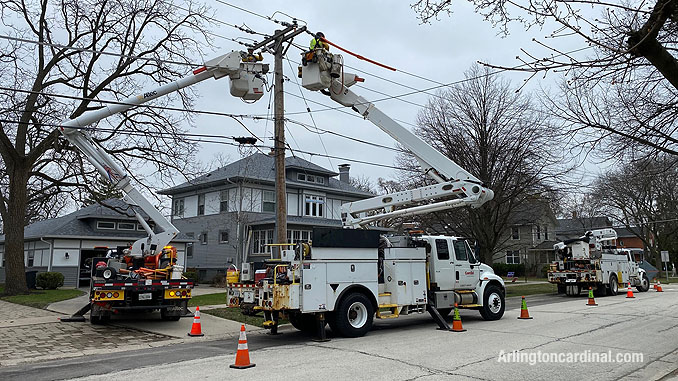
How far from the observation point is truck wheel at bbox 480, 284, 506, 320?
48.2 ft

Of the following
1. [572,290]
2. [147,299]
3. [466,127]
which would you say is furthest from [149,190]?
[572,290]

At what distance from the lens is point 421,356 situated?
9211 millimetres

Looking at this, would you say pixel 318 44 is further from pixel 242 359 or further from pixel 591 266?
pixel 591 266

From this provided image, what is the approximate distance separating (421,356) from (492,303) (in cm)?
645

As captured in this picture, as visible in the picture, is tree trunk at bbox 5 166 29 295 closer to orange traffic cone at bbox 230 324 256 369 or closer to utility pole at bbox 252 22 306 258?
utility pole at bbox 252 22 306 258

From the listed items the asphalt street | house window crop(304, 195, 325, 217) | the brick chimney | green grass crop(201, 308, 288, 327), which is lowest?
the asphalt street

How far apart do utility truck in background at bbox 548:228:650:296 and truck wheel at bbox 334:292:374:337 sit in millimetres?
16732

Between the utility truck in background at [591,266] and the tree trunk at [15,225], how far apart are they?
2499 cm

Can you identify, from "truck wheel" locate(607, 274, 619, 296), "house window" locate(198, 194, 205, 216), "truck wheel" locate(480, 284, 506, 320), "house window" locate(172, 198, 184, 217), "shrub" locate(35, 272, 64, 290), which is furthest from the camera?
"house window" locate(172, 198, 184, 217)

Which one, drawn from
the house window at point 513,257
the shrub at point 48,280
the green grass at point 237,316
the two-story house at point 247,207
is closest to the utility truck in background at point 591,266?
the two-story house at point 247,207

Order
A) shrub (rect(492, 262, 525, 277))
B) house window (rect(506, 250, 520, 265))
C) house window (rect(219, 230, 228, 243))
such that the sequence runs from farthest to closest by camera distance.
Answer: house window (rect(506, 250, 520, 265)), shrub (rect(492, 262, 525, 277)), house window (rect(219, 230, 228, 243))

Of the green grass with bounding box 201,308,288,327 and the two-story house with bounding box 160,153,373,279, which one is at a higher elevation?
the two-story house with bounding box 160,153,373,279

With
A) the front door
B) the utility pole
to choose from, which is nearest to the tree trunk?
the utility pole

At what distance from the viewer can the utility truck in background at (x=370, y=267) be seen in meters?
11.2
